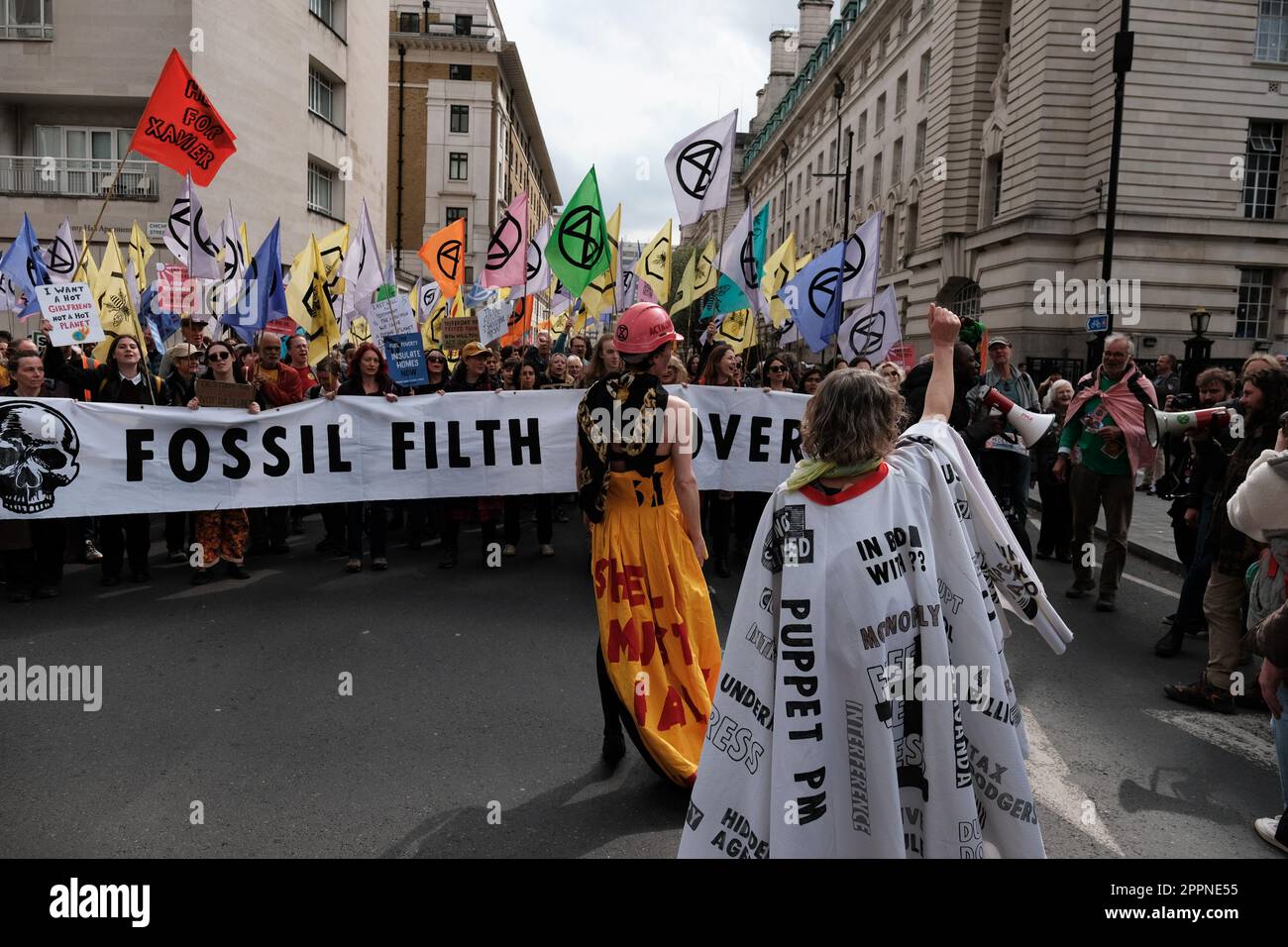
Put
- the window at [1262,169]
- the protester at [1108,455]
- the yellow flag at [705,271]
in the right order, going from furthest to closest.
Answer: the window at [1262,169] < the yellow flag at [705,271] < the protester at [1108,455]

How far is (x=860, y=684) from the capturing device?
274cm

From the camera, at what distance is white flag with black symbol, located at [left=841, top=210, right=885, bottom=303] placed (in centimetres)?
1116

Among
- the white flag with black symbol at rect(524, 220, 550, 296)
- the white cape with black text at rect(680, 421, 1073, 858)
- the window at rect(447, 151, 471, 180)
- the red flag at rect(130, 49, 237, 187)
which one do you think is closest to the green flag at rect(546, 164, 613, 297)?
the white flag with black symbol at rect(524, 220, 550, 296)

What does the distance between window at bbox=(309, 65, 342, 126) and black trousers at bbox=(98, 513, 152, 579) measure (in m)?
24.3

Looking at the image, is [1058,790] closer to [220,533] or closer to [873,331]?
[220,533]

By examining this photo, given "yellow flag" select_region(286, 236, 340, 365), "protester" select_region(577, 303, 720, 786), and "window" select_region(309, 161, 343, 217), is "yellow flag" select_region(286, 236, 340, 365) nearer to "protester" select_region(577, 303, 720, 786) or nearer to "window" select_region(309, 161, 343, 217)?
"protester" select_region(577, 303, 720, 786)

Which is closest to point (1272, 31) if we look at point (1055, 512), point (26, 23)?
point (1055, 512)

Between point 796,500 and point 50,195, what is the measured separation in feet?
87.6

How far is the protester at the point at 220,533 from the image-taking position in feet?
25.6

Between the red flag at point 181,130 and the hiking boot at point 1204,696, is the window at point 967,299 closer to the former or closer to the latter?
the red flag at point 181,130

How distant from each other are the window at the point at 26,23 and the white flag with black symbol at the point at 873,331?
22636 millimetres

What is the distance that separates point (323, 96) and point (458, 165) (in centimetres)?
2794

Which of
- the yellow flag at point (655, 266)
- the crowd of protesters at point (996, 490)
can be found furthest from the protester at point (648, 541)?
the yellow flag at point (655, 266)
